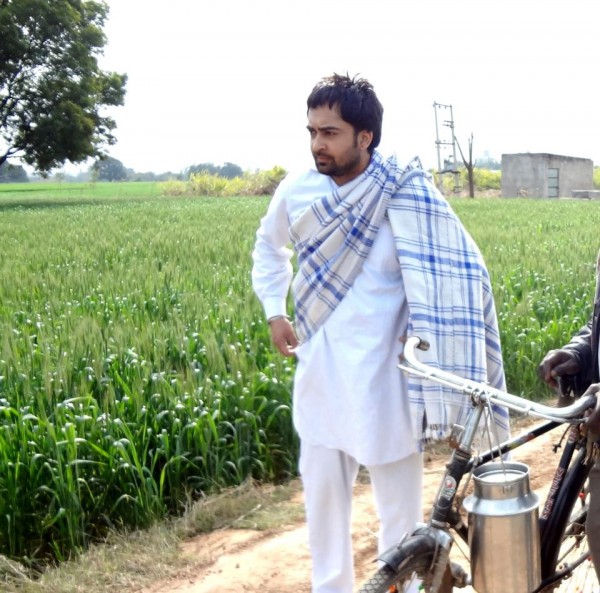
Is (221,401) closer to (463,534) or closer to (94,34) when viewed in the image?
(463,534)

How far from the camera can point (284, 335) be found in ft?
9.60

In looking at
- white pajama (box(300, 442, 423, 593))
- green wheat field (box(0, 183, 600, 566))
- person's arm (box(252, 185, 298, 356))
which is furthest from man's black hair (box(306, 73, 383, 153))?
green wheat field (box(0, 183, 600, 566))

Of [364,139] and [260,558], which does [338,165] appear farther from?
[260,558]

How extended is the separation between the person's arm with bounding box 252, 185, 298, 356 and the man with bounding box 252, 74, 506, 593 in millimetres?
149

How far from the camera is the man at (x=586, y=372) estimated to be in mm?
2129

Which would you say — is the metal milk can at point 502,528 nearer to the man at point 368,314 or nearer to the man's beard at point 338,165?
the man at point 368,314

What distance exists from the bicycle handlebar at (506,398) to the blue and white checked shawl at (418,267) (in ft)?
1.43

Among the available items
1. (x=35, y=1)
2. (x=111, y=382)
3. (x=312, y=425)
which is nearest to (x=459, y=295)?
(x=312, y=425)

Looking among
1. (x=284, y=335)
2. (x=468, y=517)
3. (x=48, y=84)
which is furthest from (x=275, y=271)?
(x=48, y=84)

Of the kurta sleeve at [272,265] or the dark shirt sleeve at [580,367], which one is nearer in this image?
the dark shirt sleeve at [580,367]

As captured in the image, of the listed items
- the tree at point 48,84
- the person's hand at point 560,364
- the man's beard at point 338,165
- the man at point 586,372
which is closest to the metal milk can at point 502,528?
the man at point 586,372

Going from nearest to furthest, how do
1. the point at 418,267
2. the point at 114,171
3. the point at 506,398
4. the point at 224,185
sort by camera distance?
the point at 506,398, the point at 418,267, the point at 224,185, the point at 114,171

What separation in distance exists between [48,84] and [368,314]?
41966mm

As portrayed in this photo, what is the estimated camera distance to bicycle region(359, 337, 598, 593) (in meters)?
1.96
